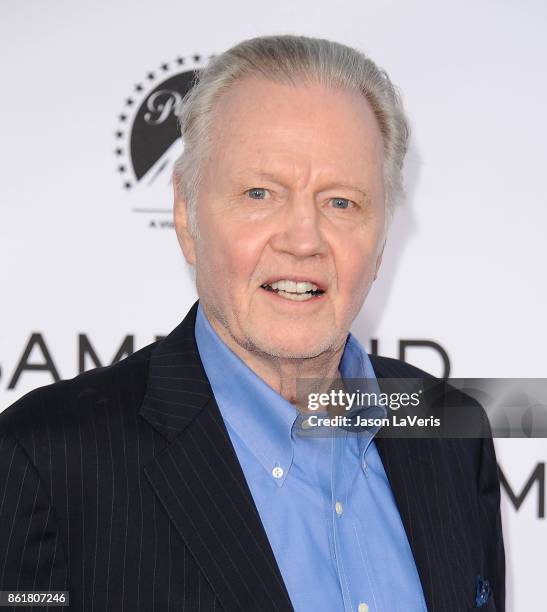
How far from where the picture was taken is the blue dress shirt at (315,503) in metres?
0.97

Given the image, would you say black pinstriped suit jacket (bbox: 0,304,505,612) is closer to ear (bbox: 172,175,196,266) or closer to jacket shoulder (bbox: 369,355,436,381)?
ear (bbox: 172,175,196,266)

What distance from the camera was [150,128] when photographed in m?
1.62

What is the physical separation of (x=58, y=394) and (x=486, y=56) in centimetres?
122

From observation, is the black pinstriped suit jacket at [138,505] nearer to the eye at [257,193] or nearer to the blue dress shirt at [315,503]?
the blue dress shirt at [315,503]

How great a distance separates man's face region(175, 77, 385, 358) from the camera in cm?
101

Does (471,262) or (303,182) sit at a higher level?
(471,262)

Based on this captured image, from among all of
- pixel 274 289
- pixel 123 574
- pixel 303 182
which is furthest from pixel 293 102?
pixel 123 574

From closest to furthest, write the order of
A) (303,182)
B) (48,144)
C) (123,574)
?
(123,574)
(303,182)
(48,144)

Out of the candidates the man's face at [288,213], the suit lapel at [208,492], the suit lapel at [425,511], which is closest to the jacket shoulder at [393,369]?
the suit lapel at [425,511]

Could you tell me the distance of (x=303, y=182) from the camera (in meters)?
1.01

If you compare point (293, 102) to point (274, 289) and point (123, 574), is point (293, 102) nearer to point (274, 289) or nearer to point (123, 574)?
point (274, 289)

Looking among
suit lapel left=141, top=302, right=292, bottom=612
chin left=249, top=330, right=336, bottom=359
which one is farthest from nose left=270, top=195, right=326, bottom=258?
suit lapel left=141, top=302, right=292, bottom=612

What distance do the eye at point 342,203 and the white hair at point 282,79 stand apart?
93 mm

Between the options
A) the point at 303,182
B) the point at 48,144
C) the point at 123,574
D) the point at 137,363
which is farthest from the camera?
the point at 48,144
